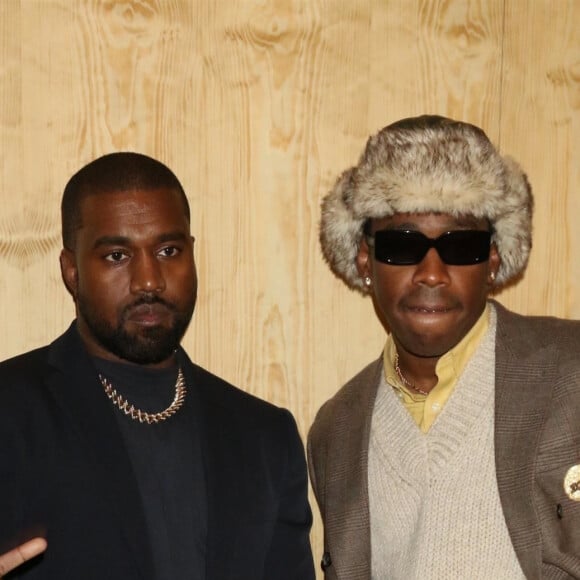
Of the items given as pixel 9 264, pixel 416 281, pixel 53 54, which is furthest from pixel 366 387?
pixel 53 54

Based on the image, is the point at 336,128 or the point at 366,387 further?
the point at 336,128

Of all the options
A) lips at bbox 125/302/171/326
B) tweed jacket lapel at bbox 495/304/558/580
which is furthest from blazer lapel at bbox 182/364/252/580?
tweed jacket lapel at bbox 495/304/558/580


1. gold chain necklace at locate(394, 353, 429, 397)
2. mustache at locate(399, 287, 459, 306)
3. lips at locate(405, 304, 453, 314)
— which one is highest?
mustache at locate(399, 287, 459, 306)

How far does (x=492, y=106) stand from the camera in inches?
135

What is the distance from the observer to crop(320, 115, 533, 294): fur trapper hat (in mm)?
2748

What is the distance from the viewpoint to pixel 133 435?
2760mm

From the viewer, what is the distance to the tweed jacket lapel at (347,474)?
2.92 meters

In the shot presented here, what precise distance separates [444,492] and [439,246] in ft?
2.25

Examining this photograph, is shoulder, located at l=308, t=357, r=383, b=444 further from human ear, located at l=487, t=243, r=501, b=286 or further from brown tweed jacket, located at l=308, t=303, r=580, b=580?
human ear, located at l=487, t=243, r=501, b=286

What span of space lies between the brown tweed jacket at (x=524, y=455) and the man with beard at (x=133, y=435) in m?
0.15

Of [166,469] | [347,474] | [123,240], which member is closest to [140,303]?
[123,240]

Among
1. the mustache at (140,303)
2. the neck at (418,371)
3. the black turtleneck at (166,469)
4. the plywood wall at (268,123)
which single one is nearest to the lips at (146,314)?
the mustache at (140,303)

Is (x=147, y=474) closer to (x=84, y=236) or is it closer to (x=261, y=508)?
(x=261, y=508)

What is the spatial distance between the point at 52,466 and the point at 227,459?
51 cm
